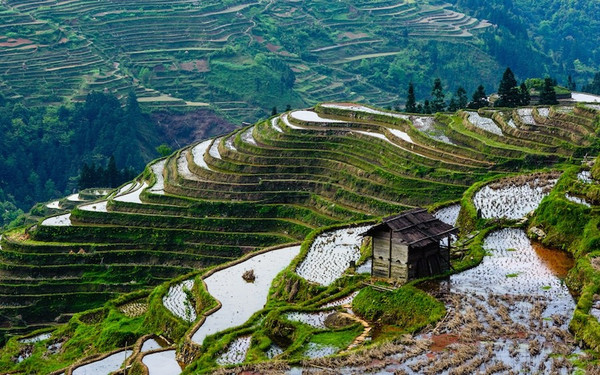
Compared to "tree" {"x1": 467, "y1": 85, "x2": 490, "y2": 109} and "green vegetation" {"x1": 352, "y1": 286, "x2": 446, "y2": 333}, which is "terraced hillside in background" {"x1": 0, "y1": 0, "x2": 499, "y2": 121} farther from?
"green vegetation" {"x1": 352, "y1": 286, "x2": 446, "y2": 333}

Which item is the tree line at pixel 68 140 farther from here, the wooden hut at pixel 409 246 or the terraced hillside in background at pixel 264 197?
the wooden hut at pixel 409 246

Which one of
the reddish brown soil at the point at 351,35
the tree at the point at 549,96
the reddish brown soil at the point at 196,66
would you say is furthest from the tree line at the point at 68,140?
the tree at the point at 549,96

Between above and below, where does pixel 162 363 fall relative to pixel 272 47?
above

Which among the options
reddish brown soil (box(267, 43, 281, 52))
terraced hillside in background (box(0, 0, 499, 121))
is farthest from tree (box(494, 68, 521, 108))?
reddish brown soil (box(267, 43, 281, 52))

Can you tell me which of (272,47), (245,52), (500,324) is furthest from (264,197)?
(272,47)

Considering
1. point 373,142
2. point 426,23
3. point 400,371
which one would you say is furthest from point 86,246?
point 426,23

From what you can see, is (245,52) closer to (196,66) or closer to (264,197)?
(196,66)
